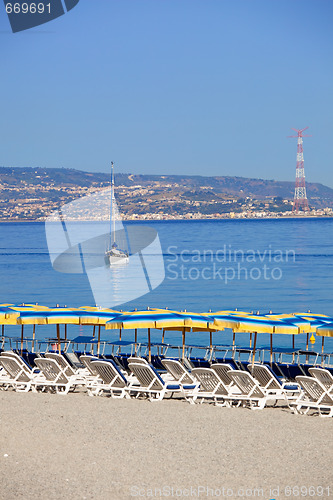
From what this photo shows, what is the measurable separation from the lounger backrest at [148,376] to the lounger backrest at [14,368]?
1897mm

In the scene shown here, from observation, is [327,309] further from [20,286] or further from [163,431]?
[163,431]

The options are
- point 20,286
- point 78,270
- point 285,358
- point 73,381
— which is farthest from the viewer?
point 78,270

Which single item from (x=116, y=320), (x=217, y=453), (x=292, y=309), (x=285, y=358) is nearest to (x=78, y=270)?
(x=292, y=309)

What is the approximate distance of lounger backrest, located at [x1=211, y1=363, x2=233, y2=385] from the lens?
36.4 ft

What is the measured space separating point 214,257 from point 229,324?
62335 millimetres

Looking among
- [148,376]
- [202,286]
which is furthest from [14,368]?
[202,286]

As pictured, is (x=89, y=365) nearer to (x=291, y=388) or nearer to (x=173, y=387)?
(x=173, y=387)

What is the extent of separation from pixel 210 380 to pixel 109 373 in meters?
1.55

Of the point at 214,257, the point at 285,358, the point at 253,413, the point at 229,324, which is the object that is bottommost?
the point at 214,257

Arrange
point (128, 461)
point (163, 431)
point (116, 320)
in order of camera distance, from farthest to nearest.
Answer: point (116, 320)
point (163, 431)
point (128, 461)

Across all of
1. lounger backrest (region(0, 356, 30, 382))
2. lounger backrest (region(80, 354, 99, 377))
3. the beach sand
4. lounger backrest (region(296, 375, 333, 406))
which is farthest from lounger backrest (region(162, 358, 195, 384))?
lounger backrest (region(0, 356, 30, 382))

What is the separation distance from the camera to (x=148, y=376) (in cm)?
1070

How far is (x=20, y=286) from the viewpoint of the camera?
46281 millimetres

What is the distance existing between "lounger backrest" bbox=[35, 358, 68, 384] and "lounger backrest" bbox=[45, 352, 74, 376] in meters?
0.16
